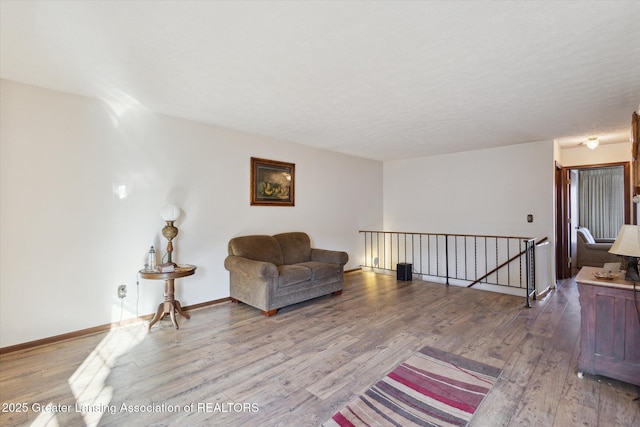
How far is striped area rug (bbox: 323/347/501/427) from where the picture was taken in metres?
1.82

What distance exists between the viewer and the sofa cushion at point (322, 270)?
406 centimetres

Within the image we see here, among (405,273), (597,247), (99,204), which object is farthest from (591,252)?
(99,204)

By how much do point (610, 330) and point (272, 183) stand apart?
4.07 metres

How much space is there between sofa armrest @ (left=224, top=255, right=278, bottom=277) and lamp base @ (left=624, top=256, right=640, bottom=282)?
309cm

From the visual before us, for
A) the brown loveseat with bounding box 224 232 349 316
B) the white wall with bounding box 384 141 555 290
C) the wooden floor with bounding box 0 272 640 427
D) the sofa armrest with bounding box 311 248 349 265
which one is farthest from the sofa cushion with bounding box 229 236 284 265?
the white wall with bounding box 384 141 555 290

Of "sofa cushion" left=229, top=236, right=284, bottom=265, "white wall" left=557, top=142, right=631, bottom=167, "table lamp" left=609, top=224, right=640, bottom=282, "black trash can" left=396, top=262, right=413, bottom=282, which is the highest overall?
"white wall" left=557, top=142, right=631, bottom=167

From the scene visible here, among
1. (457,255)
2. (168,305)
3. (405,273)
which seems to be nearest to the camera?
(168,305)

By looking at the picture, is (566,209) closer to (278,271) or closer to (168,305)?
(278,271)

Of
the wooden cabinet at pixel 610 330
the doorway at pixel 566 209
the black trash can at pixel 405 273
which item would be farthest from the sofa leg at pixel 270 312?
Answer: the doorway at pixel 566 209

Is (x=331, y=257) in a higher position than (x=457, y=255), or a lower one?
higher

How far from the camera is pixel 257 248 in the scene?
4.21m

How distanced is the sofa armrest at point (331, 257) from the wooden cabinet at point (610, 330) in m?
2.76

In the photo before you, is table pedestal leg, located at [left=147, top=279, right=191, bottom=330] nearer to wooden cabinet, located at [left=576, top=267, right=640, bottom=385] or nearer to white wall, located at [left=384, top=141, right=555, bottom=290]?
wooden cabinet, located at [left=576, top=267, right=640, bottom=385]

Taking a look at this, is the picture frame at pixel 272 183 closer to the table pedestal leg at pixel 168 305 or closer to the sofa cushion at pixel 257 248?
the sofa cushion at pixel 257 248
